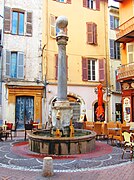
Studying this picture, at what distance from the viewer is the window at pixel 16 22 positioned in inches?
680

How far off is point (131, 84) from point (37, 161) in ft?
38.4

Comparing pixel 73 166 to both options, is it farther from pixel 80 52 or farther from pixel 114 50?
pixel 114 50

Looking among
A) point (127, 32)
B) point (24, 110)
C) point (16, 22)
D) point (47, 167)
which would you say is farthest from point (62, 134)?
point (16, 22)

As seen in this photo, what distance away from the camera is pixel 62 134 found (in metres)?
8.76

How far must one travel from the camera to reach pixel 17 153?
7816 millimetres

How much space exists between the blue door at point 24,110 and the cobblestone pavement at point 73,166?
30.2 feet

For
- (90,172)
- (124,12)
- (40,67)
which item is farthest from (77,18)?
(90,172)

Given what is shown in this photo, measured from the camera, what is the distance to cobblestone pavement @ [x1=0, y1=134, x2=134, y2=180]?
17.4 ft

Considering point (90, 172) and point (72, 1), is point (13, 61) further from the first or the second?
point (90, 172)

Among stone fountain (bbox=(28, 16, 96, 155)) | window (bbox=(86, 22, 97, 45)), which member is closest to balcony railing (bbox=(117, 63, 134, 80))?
window (bbox=(86, 22, 97, 45))

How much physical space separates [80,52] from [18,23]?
567cm

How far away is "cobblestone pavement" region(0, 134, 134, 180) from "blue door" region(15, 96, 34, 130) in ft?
30.2

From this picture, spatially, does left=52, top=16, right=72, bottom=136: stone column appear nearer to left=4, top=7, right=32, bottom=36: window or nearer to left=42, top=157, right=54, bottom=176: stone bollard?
left=42, top=157, right=54, bottom=176: stone bollard

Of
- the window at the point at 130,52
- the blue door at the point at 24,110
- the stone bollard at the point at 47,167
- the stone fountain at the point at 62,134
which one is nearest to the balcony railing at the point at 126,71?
the window at the point at 130,52
